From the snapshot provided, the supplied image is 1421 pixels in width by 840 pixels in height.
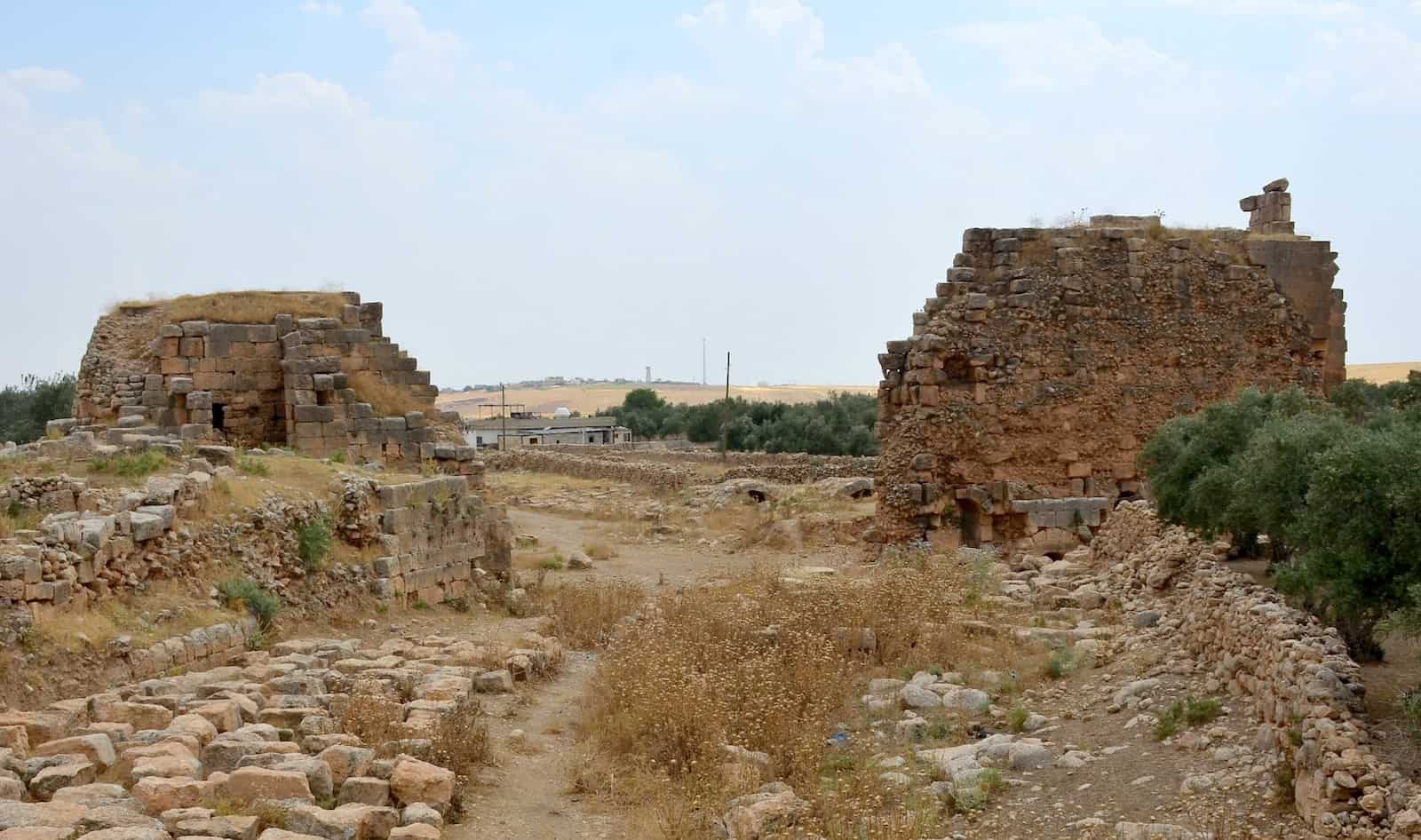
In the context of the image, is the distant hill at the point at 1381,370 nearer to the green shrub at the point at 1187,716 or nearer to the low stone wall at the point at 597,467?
the low stone wall at the point at 597,467

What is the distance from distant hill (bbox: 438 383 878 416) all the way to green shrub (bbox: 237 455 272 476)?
271ft

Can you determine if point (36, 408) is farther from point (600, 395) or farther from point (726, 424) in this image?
point (600, 395)

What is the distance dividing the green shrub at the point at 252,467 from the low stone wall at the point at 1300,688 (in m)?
8.03

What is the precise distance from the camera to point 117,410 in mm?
16219

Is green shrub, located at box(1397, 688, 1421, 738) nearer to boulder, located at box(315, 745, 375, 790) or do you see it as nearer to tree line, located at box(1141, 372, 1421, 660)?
tree line, located at box(1141, 372, 1421, 660)

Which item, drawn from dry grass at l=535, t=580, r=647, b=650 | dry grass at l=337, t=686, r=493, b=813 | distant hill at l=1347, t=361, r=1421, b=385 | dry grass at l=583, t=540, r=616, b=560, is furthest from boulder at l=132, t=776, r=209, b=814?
distant hill at l=1347, t=361, r=1421, b=385

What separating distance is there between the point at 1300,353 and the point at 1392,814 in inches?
564

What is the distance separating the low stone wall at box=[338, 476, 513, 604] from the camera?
12.3 m

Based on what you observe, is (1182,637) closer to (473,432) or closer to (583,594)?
(583,594)

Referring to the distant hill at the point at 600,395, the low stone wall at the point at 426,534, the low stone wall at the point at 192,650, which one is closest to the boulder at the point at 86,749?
the low stone wall at the point at 192,650

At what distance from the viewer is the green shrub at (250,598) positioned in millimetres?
10125

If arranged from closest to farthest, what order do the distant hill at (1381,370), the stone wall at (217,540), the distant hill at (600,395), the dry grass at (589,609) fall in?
the stone wall at (217,540) → the dry grass at (589,609) → the distant hill at (1381,370) → the distant hill at (600,395)

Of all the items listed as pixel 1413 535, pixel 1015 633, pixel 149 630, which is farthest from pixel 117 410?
pixel 1413 535

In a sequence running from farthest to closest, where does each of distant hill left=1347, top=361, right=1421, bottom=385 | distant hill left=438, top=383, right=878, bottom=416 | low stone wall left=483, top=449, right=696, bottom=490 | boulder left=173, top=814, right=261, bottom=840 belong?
distant hill left=438, top=383, right=878, bottom=416, distant hill left=1347, top=361, right=1421, bottom=385, low stone wall left=483, top=449, right=696, bottom=490, boulder left=173, top=814, right=261, bottom=840
